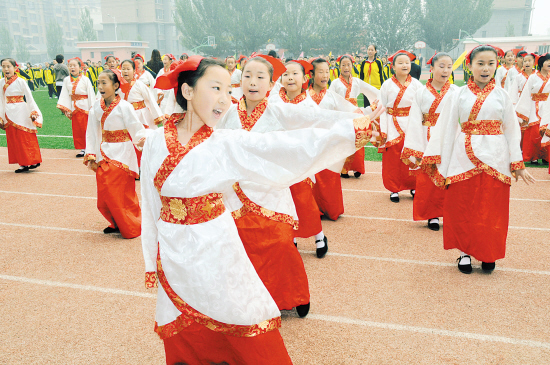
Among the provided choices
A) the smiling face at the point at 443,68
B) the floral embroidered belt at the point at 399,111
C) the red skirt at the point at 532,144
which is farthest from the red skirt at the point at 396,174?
the red skirt at the point at 532,144

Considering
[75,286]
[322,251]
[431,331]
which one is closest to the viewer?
[431,331]

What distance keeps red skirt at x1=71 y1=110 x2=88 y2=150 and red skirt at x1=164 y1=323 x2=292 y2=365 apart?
28.1ft

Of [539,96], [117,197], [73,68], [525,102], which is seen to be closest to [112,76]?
[117,197]

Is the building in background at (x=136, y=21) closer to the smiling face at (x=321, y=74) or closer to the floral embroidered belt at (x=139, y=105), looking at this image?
the floral embroidered belt at (x=139, y=105)

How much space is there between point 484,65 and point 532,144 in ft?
17.9

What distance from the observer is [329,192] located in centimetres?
560

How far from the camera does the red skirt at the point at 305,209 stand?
4.20m

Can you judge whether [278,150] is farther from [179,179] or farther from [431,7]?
[431,7]

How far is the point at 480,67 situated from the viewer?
3967mm

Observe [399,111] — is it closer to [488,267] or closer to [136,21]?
[488,267]

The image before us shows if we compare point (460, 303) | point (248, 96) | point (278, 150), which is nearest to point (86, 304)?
point (248, 96)

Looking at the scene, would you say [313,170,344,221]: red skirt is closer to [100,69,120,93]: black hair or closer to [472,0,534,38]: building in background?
[100,69,120,93]: black hair

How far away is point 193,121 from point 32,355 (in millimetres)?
2066

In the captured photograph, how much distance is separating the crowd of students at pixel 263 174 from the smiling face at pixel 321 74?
0.02 metres
